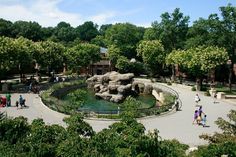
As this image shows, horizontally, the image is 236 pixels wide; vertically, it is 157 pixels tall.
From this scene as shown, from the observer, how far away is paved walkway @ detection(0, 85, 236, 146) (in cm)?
3378

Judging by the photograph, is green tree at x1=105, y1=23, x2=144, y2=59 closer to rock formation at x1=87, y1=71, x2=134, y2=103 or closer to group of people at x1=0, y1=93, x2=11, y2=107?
rock formation at x1=87, y1=71, x2=134, y2=103

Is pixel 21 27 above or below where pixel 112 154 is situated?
above

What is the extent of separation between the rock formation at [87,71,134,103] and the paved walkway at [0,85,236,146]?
32.4 feet

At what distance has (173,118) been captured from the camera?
131 feet

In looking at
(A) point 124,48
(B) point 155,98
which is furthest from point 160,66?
(B) point 155,98

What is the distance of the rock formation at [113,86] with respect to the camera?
57694 millimetres

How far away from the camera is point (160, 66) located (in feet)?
271

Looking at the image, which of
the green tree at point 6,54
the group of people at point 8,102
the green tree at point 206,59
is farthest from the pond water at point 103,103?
the green tree at point 6,54

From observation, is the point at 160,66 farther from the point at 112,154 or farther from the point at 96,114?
the point at 112,154

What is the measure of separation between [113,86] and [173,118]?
20.3m

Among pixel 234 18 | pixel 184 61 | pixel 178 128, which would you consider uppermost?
pixel 234 18

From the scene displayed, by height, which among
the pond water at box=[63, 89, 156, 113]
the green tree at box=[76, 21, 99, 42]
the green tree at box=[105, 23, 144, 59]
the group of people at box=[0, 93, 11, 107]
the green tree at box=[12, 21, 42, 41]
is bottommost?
the pond water at box=[63, 89, 156, 113]

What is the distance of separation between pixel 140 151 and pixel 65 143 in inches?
141

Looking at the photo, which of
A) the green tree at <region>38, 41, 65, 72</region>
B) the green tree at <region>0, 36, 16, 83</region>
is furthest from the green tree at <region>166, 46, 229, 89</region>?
the green tree at <region>0, 36, 16, 83</region>
